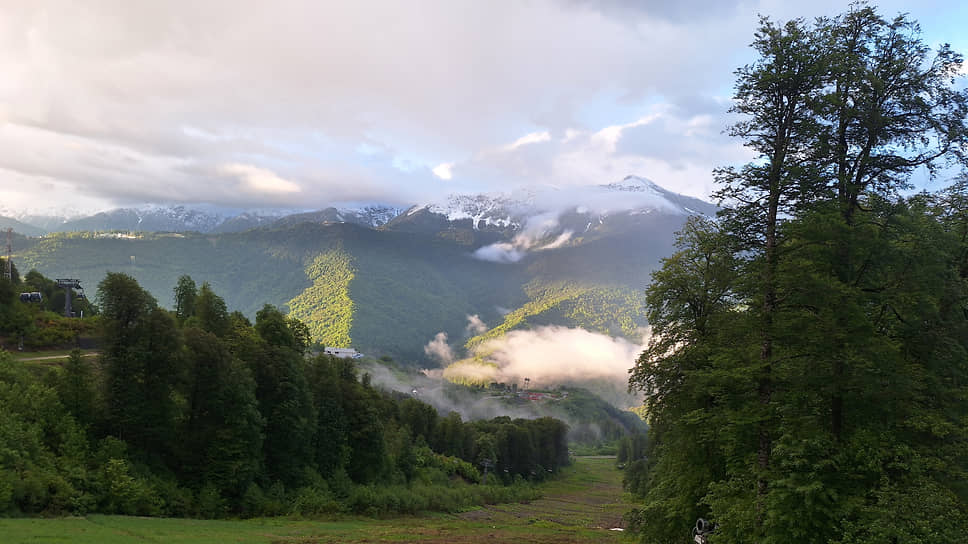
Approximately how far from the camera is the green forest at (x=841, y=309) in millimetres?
15312

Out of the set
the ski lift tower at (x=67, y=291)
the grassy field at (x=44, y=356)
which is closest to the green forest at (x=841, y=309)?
the grassy field at (x=44, y=356)

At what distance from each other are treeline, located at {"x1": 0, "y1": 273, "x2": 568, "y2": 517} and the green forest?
3248 cm

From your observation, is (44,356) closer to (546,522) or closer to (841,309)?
(546,522)

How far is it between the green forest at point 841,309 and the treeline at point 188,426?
32.5 metres

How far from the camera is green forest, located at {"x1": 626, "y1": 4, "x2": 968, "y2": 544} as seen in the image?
1531 cm

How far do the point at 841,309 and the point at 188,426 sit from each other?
43694 mm

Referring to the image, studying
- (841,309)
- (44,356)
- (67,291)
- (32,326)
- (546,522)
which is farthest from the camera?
(67,291)

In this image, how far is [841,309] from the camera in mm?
16312

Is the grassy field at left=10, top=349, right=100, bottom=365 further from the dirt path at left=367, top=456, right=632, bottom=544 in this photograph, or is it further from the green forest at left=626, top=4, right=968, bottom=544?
the green forest at left=626, top=4, right=968, bottom=544

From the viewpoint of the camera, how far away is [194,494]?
130 ft

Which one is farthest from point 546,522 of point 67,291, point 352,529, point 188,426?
point 67,291

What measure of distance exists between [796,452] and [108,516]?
32838 mm

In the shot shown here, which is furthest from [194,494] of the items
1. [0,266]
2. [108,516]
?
[0,266]

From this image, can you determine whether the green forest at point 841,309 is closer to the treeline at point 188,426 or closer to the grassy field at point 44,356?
the treeline at point 188,426
